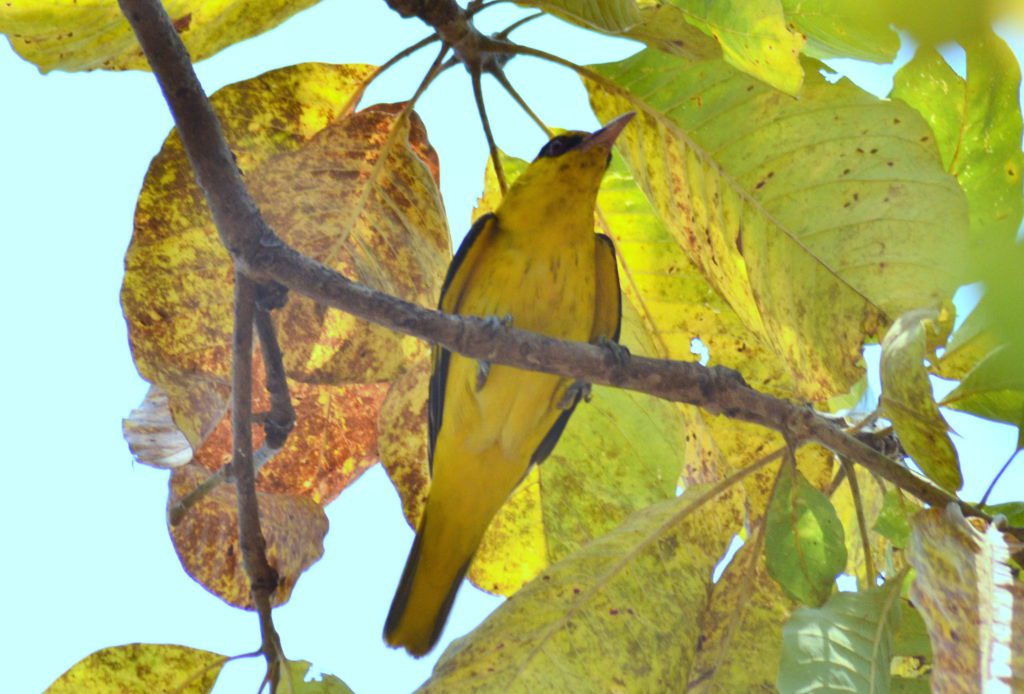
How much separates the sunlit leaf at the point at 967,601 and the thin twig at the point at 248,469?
1.38 meters

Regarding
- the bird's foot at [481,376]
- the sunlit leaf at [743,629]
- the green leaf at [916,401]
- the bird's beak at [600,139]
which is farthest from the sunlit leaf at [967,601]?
the bird's foot at [481,376]

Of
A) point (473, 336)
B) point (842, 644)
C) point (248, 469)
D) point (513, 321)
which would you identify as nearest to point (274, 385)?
point (248, 469)

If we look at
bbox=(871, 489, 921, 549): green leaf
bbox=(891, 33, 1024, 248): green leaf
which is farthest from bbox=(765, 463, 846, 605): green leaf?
bbox=(891, 33, 1024, 248): green leaf

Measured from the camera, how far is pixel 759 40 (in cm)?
219

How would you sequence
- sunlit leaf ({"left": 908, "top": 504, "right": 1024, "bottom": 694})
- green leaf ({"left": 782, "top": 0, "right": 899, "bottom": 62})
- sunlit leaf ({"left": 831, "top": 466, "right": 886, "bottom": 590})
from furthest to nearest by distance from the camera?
1. sunlit leaf ({"left": 831, "top": 466, "right": 886, "bottom": 590})
2. green leaf ({"left": 782, "top": 0, "right": 899, "bottom": 62})
3. sunlit leaf ({"left": 908, "top": 504, "right": 1024, "bottom": 694})

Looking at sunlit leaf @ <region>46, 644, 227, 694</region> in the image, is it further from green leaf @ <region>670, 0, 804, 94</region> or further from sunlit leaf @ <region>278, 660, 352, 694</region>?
green leaf @ <region>670, 0, 804, 94</region>

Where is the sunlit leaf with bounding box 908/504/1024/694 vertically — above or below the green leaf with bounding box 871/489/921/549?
below

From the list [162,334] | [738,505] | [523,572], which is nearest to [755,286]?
[738,505]

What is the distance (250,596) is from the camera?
293 centimetres

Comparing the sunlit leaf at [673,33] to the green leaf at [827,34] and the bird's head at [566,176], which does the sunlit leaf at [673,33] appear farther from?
the bird's head at [566,176]

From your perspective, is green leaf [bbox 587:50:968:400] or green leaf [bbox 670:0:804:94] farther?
green leaf [bbox 587:50:968:400]

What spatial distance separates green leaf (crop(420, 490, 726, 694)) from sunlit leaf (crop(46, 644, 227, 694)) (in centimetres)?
66

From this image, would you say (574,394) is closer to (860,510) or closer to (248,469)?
(860,510)

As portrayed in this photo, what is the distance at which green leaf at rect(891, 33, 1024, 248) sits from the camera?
2.46m
